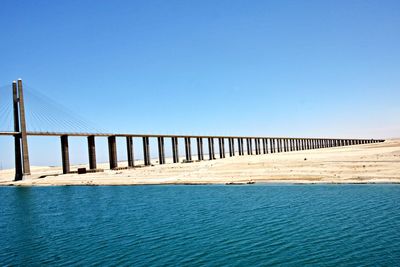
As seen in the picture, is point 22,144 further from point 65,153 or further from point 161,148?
point 161,148

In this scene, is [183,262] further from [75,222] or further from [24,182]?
[24,182]

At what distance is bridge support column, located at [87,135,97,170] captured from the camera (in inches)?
3031

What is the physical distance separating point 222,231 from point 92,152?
64932 mm

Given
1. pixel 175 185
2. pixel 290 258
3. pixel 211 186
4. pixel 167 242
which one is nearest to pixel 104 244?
pixel 167 242

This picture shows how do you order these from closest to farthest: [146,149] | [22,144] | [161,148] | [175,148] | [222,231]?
1. [222,231]
2. [22,144]
3. [146,149]
4. [161,148]
5. [175,148]

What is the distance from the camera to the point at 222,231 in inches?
720

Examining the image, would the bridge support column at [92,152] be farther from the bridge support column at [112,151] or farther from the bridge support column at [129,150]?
the bridge support column at [129,150]

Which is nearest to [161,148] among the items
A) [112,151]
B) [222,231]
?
[112,151]

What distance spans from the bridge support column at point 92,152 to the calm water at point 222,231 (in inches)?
1833

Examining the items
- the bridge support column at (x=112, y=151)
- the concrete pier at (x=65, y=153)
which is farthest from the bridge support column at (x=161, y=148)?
the concrete pier at (x=65, y=153)

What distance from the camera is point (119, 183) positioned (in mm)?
50719

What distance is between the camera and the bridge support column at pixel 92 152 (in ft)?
253

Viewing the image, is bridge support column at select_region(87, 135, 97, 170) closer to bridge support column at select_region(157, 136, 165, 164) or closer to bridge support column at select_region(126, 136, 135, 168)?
bridge support column at select_region(126, 136, 135, 168)

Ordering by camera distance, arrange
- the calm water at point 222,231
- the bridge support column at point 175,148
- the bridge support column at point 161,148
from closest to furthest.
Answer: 1. the calm water at point 222,231
2. the bridge support column at point 161,148
3. the bridge support column at point 175,148
